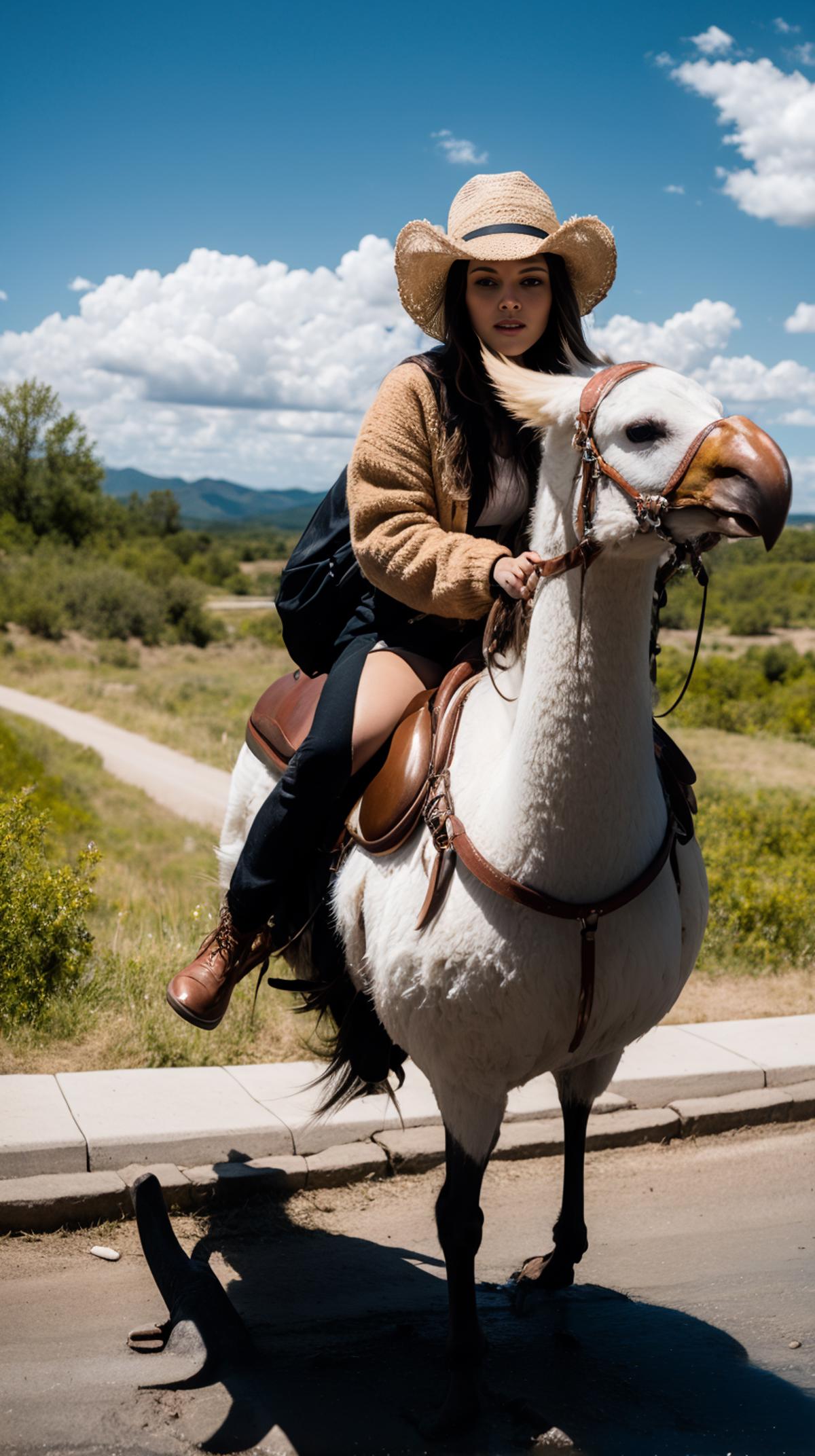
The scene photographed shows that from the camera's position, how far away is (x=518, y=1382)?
11.5ft

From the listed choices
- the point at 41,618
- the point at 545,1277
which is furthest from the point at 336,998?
the point at 41,618

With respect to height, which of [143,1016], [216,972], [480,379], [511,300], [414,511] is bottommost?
[143,1016]

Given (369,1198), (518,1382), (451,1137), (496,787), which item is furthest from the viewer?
(369,1198)

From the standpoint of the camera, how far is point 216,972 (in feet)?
13.4

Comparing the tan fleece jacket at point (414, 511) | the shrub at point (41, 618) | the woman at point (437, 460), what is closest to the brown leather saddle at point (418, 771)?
the woman at point (437, 460)

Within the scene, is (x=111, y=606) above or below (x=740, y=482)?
below

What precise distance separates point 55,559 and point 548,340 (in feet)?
177

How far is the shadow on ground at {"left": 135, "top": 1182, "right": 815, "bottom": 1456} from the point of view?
3.25 meters

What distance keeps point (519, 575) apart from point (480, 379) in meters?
0.87

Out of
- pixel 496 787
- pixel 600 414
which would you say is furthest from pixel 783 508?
pixel 496 787

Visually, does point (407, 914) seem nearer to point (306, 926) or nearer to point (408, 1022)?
point (408, 1022)

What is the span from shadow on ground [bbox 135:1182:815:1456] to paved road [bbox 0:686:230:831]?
43.5ft

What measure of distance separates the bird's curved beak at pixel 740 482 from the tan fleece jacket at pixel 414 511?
774 millimetres

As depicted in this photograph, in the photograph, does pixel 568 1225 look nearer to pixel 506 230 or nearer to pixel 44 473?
pixel 506 230
